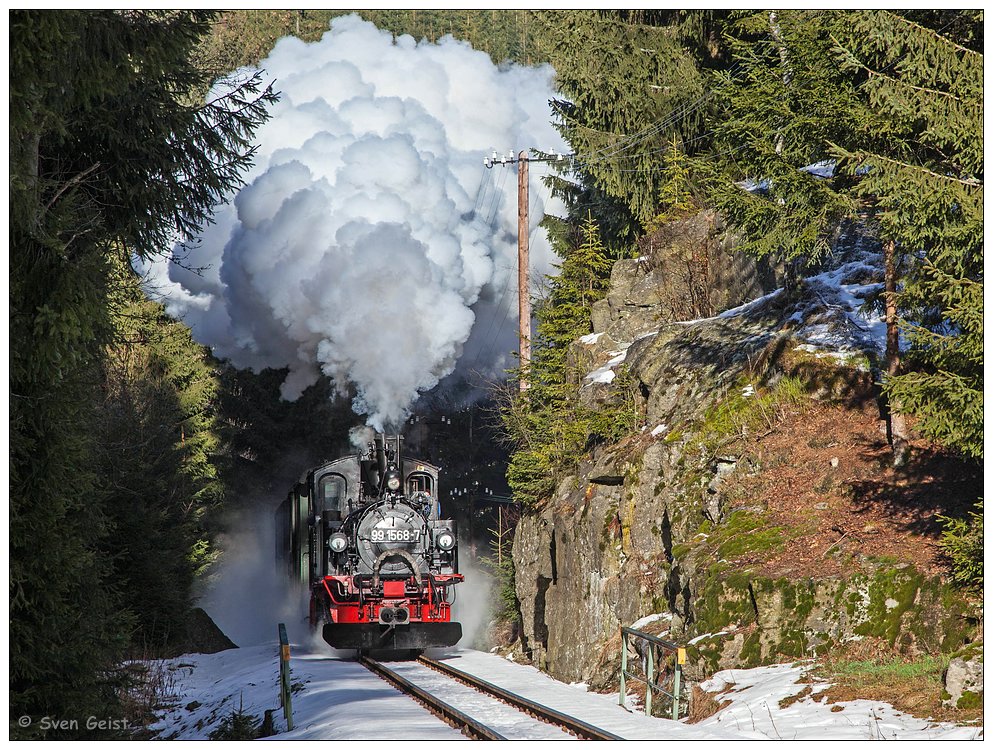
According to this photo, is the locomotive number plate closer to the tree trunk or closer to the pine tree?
the tree trunk

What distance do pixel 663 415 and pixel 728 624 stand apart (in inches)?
233

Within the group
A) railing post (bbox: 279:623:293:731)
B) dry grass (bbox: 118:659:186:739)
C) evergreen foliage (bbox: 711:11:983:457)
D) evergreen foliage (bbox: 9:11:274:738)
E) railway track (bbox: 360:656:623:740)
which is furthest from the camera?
dry grass (bbox: 118:659:186:739)

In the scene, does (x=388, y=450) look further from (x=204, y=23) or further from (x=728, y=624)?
(x=204, y=23)

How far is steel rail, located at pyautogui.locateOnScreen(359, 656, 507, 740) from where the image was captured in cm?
962

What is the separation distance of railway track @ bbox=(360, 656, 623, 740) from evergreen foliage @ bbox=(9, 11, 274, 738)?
3.54 m

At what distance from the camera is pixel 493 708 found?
11680 millimetres

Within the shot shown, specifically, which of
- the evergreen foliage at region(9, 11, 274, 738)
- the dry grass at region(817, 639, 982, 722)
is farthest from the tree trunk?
the evergreen foliage at region(9, 11, 274, 738)

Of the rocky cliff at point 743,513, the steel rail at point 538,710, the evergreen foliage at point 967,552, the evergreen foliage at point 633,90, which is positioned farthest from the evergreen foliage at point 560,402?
the evergreen foliage at point 967,552

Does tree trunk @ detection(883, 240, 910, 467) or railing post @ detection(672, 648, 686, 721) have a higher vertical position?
tree trunk @ detection(883, 240, 910, 467)

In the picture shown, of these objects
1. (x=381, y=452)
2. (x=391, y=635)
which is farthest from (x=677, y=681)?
(x=381, y=452)

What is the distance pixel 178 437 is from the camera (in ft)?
101

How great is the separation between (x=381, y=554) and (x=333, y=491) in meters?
2.21

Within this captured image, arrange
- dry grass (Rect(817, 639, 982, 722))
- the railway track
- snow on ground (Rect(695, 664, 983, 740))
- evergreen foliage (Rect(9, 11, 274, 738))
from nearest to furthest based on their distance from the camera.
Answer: evergreen foliage (Rect(9, 11, 274, 738)) < snow on ground (Rect(695, 664, 983, 740)) < dry grass (Rect(817, 639, 982, 722)) < the railway track
